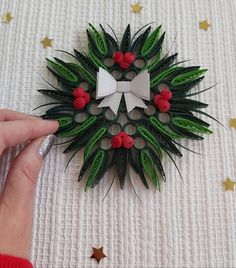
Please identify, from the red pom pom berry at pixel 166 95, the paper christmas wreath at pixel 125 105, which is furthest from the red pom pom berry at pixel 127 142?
the red pom pom berry at pixel 166 95

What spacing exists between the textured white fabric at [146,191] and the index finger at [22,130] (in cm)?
6

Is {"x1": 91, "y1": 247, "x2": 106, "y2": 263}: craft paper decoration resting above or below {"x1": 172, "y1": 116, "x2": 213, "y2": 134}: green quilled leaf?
below

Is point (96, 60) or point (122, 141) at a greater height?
point (96, 60)

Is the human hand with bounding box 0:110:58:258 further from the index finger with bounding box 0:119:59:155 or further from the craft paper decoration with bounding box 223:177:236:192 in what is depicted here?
the craft paper decoration with bounding box 223:177:236:192

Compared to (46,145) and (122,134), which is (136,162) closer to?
(122,134)

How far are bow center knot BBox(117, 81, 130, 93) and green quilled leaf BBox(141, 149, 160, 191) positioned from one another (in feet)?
0.46

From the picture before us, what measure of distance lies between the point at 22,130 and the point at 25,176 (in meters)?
0.09

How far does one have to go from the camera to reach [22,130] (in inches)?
24.6

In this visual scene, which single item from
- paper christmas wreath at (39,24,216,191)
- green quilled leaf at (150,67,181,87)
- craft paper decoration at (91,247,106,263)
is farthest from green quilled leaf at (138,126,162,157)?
craft paper decoration at (91,247,106,263)

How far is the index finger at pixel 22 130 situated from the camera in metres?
0.60

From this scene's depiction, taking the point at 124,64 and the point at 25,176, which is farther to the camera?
the point at 124,64

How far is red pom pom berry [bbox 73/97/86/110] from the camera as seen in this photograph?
69cm

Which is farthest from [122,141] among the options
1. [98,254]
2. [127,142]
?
[98,254]

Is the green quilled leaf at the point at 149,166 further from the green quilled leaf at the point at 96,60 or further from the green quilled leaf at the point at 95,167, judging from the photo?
the green quilled leaf at the point at 96,60
